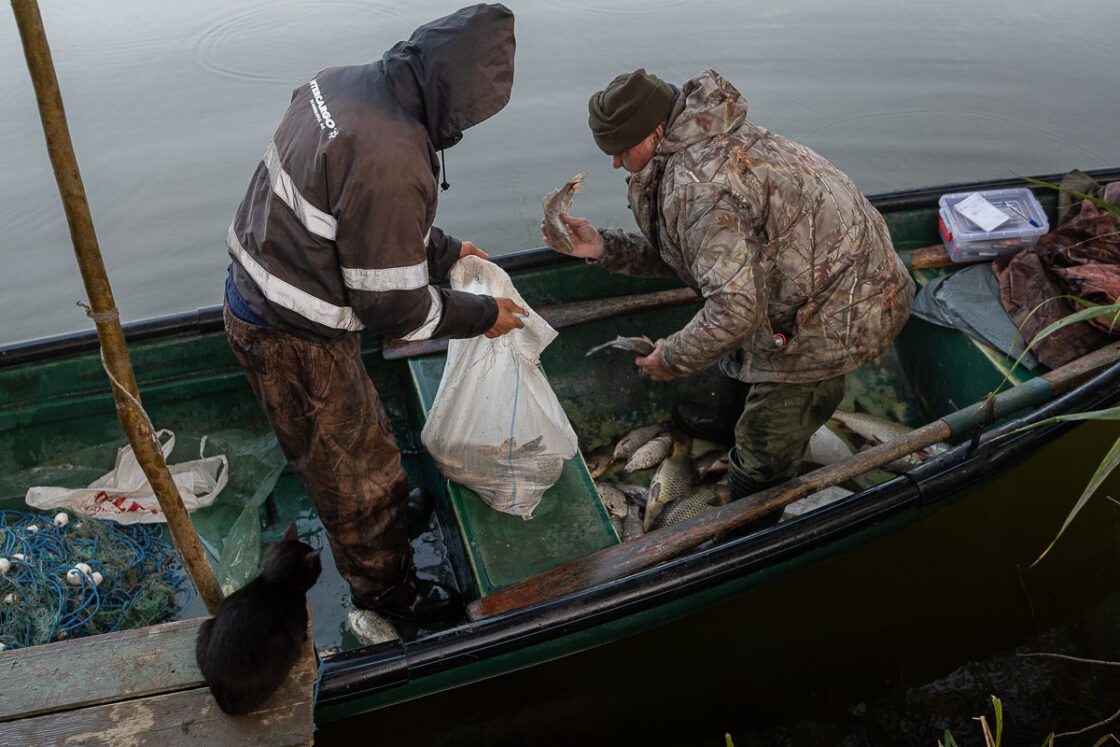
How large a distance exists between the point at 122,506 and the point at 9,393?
73 centimetres

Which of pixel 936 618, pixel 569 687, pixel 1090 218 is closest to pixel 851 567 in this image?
pixel 936 618

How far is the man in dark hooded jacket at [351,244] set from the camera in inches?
90.7

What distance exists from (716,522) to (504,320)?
111cm

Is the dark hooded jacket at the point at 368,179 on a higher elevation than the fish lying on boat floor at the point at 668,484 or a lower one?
higher

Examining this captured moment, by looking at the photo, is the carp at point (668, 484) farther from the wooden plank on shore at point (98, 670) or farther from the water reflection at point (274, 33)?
the water reflection at point (274, 33)

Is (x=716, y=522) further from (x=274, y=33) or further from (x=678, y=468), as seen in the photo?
(x=274, y=33)

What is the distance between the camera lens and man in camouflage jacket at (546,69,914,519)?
9.29ft

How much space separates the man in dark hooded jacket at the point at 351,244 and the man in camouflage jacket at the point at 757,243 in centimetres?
65

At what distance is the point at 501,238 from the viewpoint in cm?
692

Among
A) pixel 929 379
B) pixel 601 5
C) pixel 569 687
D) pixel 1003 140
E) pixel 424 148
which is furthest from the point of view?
pixel 601 5

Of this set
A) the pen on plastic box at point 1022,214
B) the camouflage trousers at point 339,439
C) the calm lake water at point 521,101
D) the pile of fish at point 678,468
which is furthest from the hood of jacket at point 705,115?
the calm lake water at point 521,101

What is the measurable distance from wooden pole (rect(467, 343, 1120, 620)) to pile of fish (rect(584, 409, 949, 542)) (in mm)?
541

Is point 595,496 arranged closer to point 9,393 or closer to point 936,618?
point 936,618

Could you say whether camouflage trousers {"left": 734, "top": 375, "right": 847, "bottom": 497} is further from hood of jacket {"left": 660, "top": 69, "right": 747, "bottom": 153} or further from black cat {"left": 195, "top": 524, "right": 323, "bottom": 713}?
black cat {"left": 195, "top": 524, "right": 323, "bottom": 713}
